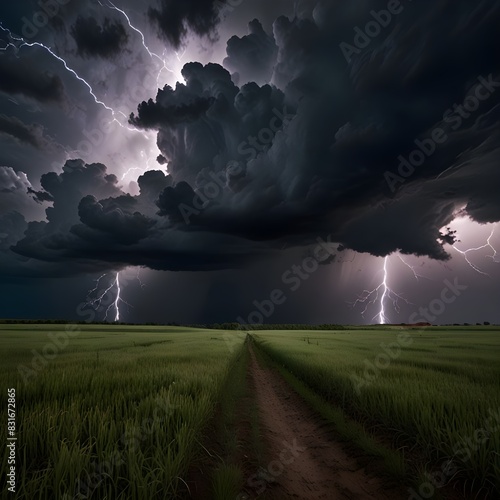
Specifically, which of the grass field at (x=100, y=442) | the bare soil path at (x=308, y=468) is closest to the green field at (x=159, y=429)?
the grass field at (x=100, y=442)

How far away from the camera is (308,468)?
477 centimetres

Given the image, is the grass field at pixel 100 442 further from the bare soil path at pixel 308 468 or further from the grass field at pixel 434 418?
the grass field at pixel 434 418

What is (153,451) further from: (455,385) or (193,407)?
(455,385)

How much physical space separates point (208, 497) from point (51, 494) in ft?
6.56

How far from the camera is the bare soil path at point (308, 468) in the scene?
3998mm

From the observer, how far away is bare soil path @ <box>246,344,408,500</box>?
4.00m

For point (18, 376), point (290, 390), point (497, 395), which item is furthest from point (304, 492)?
point (18, 376)

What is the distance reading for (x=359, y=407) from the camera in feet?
22.2

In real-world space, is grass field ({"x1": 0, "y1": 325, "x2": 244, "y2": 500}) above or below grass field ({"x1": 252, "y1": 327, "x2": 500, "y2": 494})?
above

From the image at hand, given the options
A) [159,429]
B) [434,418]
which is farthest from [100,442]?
[434,418]

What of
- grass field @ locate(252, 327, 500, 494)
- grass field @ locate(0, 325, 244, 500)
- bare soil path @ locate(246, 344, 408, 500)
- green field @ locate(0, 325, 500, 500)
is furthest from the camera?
bare soil path @ locate(246, 344, 408, 500)

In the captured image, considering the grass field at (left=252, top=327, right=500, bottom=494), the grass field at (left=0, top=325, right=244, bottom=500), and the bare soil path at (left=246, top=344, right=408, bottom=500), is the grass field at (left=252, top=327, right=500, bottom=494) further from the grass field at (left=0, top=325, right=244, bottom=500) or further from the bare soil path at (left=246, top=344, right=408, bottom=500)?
the grass field at (left=0, top=325, right=244, bottom=500)

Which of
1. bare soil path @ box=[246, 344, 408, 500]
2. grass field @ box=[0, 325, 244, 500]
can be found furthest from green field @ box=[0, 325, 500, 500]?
bare soil path @ box=[246, 344, 408, 500]

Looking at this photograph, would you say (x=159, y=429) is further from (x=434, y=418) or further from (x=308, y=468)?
(x=434, y=418)
